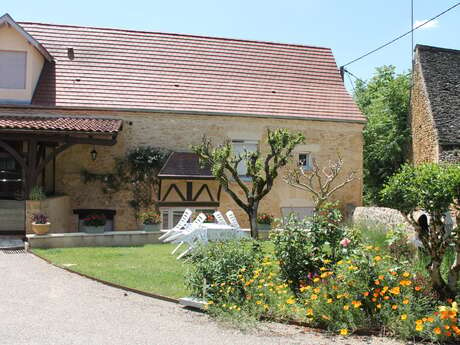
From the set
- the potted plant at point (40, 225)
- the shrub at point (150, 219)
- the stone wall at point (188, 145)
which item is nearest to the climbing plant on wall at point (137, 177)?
→ the stone wall at point (188, 145)

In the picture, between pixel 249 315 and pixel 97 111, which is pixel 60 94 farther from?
pixel 249 315

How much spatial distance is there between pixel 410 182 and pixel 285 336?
251cm

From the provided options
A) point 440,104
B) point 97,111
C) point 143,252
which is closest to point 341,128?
point 440,104

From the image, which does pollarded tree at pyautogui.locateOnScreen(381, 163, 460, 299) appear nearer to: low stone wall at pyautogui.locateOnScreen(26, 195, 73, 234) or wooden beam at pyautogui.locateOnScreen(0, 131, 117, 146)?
low stone wall at pyautogui.locateOnScreen(26, 195, 73, 234)

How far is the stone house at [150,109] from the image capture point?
14689 millimetres

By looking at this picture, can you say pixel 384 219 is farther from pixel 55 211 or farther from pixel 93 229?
pixel 55 211

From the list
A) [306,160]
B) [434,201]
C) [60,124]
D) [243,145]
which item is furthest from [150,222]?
[434,201]

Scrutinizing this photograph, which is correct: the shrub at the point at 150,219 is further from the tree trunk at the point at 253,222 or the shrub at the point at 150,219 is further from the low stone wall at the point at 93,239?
the tree trunk at the point at 253,222

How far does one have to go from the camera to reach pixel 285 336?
214 inches

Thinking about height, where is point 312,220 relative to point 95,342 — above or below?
above

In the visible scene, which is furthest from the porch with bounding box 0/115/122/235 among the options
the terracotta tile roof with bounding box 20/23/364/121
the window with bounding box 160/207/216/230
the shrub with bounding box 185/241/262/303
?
the shrub with bounding box 185/241/262/303

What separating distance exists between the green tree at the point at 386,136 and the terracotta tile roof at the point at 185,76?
3538mm

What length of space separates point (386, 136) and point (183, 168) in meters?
10.7

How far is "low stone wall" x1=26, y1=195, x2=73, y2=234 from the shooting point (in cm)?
1188
